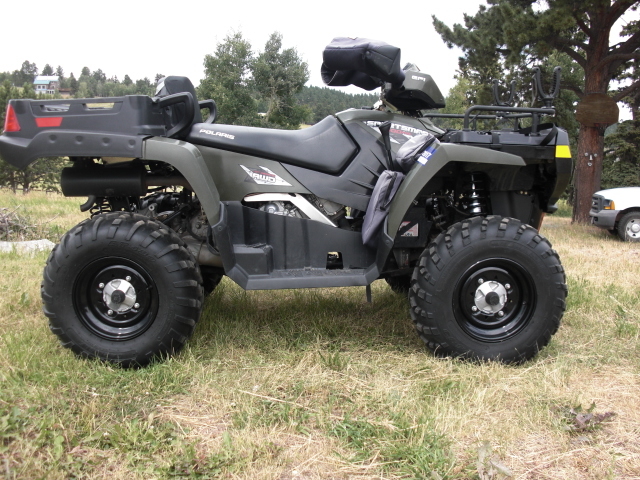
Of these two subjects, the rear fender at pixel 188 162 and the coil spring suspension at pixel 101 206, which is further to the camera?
the coil spring suspension at pixel 101 206

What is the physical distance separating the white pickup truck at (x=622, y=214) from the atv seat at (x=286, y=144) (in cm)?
828

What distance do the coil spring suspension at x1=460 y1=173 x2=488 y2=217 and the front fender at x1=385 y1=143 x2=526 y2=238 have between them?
328mm

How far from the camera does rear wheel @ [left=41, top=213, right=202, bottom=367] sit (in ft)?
10.3

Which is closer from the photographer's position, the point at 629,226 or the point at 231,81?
the point at 629,226

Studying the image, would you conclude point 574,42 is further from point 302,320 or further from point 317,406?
point 317,406

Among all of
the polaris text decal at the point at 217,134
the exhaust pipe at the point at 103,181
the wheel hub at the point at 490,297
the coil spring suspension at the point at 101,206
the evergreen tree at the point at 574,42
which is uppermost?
the evergreen tree at the point at 574,42

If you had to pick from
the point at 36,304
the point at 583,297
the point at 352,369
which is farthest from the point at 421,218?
the point at 36,304

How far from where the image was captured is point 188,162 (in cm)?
318

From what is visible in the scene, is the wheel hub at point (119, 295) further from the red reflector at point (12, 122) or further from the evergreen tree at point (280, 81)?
the evergreen tree at point (280, 81)

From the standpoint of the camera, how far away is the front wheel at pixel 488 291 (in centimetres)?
328

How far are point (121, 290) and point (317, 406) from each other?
133cm

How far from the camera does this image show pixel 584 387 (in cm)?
313

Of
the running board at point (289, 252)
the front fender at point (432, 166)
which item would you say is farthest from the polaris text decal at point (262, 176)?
the front fender at point (432, 166)

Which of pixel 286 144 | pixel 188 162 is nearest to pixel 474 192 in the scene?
pixel 286 144
